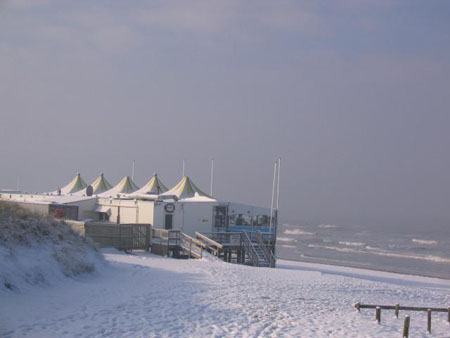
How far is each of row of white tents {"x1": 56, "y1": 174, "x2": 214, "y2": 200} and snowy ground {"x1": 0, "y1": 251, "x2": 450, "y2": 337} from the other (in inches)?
575

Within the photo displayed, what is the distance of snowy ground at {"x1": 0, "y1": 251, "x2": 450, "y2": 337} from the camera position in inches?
377

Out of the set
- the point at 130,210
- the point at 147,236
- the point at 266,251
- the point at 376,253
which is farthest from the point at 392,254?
the point at 147,236

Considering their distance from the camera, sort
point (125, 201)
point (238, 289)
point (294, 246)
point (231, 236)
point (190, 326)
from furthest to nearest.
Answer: point (294, 246) → point (125, 201) → point (231, 236) → point (238, 289) → point (190, 326)

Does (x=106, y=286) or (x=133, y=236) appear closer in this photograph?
(x=106, y=286)

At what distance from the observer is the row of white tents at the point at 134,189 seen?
34.3 m

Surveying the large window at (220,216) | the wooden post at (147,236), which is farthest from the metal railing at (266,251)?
the wooden post at (147,236)

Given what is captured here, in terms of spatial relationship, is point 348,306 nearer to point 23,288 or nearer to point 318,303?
point 318,303

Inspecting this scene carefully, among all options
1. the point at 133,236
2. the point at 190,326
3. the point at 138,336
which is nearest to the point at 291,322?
the point at 190,326

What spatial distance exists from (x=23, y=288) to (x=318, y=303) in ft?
21.3

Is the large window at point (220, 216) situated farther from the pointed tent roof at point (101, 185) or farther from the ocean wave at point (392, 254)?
the ocean wave at point (392, 254)

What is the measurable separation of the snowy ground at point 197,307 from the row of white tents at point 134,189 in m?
14.6

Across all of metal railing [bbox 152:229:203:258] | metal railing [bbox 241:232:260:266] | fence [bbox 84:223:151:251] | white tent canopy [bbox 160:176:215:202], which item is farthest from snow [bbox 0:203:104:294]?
white tent canopy [bbox 160:176:215:202]

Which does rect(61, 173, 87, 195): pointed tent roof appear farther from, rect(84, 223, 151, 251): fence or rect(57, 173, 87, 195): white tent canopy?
rect(84, 223, 151, 251): fence

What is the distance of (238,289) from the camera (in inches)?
551
